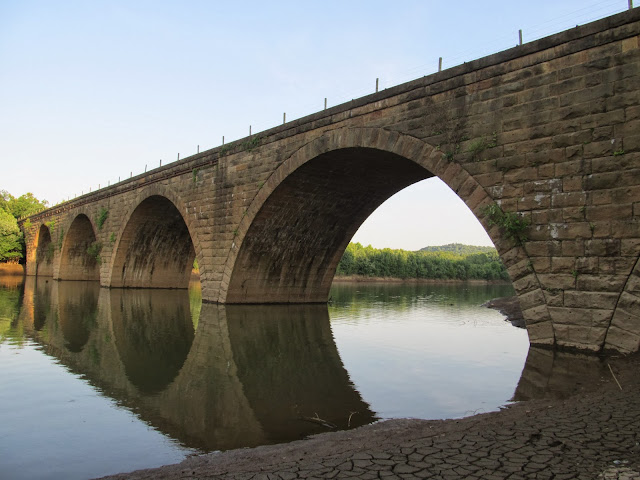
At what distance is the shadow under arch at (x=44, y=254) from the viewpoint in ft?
160

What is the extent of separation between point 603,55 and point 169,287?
96.2 feet

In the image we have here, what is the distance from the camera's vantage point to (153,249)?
3077 cm

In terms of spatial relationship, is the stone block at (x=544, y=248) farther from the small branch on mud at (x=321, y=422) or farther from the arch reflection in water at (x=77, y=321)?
the arch reflection in water at (x=77, y=321)

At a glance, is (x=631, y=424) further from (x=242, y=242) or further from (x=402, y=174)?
(x=242, y=242)

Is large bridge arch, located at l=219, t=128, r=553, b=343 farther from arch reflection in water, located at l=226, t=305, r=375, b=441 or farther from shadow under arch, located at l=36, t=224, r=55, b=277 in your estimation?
shadow under arch, located at l=36, t=224, r=55, b=277

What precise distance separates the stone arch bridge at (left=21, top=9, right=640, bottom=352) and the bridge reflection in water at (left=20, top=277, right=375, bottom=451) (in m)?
3.92

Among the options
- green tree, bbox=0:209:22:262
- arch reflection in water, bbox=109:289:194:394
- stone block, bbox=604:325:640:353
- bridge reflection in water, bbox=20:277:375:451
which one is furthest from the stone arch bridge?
green tree, bbox=0:209:22:262

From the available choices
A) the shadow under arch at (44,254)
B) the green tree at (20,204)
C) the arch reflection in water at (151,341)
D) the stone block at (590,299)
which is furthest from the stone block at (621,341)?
the green tree at (20,204)

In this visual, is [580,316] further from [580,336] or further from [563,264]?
[563,264]

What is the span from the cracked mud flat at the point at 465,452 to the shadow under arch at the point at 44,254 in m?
49.9

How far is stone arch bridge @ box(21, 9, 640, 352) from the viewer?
29.2ft

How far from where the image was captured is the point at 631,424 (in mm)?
4426

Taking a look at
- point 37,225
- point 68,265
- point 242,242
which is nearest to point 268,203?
point 242,242

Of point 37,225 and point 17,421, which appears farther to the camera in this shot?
point 37,225
